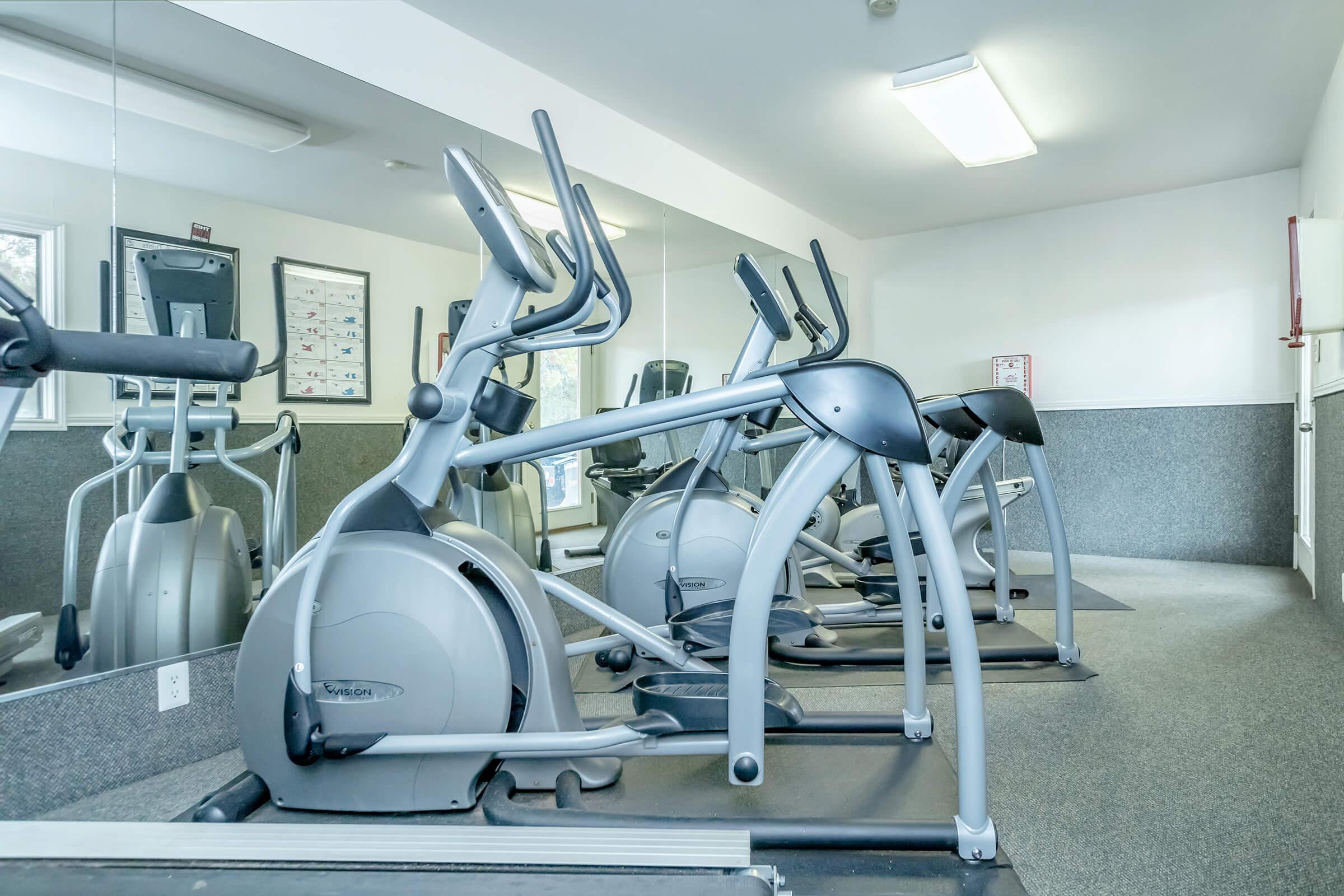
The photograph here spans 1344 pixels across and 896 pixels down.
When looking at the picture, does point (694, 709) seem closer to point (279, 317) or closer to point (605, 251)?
point (605, 251)

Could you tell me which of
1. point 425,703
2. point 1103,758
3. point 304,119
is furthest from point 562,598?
point 304,119

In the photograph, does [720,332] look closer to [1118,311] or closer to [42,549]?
[1118,311]

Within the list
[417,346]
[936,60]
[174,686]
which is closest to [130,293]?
[417,346]

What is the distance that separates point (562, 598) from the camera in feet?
5.80

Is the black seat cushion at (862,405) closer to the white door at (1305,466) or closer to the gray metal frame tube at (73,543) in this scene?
the gray metal frame tube at (73,543)

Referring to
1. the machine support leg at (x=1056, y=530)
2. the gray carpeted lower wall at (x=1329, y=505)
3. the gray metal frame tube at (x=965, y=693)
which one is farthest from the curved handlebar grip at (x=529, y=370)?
the gray carpeted lower wall at (x=1329, y=505)

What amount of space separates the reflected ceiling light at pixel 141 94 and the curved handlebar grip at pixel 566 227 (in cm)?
122

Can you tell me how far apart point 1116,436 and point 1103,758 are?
149 inches

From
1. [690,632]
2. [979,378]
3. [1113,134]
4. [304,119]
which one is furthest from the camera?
[979,378]

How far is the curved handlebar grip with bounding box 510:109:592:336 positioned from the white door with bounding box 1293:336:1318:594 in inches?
144

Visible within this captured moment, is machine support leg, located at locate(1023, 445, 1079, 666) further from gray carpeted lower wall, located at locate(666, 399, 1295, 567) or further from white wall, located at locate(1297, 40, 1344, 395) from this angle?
gray carpeted lower wall, located at locate(666, 399, 1295, 567)

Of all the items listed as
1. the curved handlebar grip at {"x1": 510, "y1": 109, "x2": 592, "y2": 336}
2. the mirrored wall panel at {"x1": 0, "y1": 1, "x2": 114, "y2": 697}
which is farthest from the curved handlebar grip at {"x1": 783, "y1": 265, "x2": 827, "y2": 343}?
the mirrored wall panel at {"x1": 0, "y1": 1, "x2": 114, "y2": 697}

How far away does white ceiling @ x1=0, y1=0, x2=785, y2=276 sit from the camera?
1750 mm

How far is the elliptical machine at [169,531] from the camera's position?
5.85 feet
